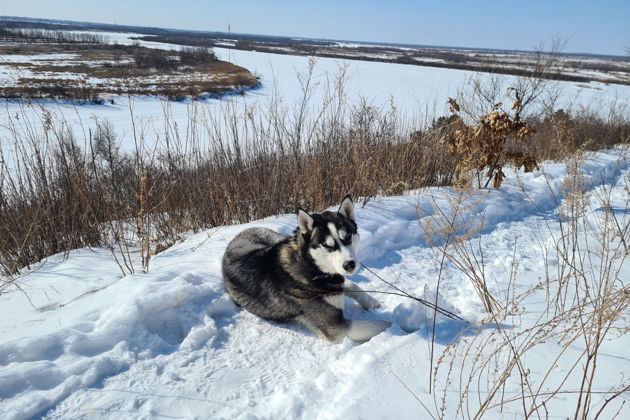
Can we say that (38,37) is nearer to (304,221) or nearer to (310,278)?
(304,221)

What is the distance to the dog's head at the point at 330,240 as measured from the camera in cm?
247

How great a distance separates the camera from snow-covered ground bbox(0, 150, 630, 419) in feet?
6.12

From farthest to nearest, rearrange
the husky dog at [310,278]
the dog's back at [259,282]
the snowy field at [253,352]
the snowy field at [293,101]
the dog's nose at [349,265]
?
the snowy field at [293,101], the dog's back at [259,282], the husky dog at [310,278], the dog's nose at [349,265], the snowy field at [253,352]

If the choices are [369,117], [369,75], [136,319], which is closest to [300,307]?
[136,319]

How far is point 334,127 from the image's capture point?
233 inches

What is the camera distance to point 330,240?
2.56m

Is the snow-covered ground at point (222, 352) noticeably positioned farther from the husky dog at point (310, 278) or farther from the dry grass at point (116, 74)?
the dry grass at point (116, 74)

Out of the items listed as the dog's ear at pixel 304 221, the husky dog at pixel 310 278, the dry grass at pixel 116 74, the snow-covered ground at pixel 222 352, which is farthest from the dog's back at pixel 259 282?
the dry grass at pixel 116 74

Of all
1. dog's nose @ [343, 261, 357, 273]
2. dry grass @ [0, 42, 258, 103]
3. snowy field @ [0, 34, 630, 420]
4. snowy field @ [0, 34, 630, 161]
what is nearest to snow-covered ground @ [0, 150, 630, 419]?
snowy field @ [0, 34, 630, 420]

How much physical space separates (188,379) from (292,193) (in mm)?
3054

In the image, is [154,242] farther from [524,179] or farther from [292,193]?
[524,179]

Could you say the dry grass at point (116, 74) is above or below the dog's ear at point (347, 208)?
above

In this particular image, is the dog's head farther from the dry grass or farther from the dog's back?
the dry grass

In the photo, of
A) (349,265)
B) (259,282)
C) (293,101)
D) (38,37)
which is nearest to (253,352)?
(259,282)
